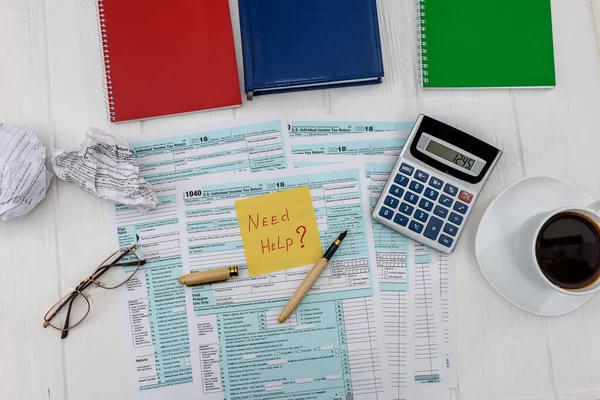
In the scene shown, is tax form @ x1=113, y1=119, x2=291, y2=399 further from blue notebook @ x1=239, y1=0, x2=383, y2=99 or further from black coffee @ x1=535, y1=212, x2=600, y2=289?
black coffee @ x1=535, y1=212, x2=600, y2=289

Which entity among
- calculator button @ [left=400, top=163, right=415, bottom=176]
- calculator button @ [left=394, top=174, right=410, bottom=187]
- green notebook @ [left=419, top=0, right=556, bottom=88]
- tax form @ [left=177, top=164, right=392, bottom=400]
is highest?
green notebook @ [left=419, top=0, right=556, bottom=88]

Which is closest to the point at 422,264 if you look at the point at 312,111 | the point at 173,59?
the point at 312,111

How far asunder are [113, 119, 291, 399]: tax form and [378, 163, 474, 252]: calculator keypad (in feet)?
0.56

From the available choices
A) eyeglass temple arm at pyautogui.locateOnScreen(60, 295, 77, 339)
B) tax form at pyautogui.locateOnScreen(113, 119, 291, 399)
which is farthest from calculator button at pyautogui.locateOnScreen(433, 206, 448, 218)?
eyeglass temple arm at pyautogui.locateOnScreen(60, 295, 77, 339)

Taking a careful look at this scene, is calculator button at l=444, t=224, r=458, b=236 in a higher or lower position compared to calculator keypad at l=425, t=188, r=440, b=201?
lower

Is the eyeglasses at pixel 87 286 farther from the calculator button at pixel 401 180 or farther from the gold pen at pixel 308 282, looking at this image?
the calculator button at pixel 401 180

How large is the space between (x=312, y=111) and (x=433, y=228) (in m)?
0.25

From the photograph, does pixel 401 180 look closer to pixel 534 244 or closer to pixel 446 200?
pixel 446 200

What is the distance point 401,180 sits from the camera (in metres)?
0.69

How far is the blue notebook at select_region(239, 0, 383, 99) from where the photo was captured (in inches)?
27.0

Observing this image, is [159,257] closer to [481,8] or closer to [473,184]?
[473,184]

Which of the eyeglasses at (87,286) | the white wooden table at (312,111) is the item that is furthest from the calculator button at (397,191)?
the eyeglasses at (87,286)

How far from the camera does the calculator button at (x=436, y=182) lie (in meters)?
0.69

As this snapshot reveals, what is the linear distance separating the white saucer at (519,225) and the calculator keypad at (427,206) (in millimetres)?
39
